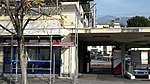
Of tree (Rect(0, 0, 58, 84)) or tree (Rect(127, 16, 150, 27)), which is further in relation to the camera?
tree (Rect(127, 16, 150, 27))

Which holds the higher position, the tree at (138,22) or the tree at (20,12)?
the tree at (20,12)

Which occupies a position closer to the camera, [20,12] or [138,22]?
[20,12]

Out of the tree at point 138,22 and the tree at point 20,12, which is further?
the tree at point 138,22

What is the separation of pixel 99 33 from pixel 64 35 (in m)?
2.45

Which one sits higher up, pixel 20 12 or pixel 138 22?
pixel 20 12

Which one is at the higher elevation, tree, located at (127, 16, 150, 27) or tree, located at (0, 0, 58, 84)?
tree, located at (0, 0, 58, 84)

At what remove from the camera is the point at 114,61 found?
30.5 m

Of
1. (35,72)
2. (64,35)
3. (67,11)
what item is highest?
(67,11)

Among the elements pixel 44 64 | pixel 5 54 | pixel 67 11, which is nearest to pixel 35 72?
pixel 44 64

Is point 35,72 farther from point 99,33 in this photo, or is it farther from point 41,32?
point 99,33

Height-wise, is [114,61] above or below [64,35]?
below


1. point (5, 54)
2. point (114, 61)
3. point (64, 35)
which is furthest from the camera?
point (114, 61)

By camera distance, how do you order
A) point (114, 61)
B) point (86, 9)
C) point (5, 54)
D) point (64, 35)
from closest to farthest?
1. point (64, 35)
2. point (5, 54)
3. point (114, 61)
4. point (86, 9)

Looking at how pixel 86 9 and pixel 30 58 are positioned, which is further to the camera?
pixel 86 9
